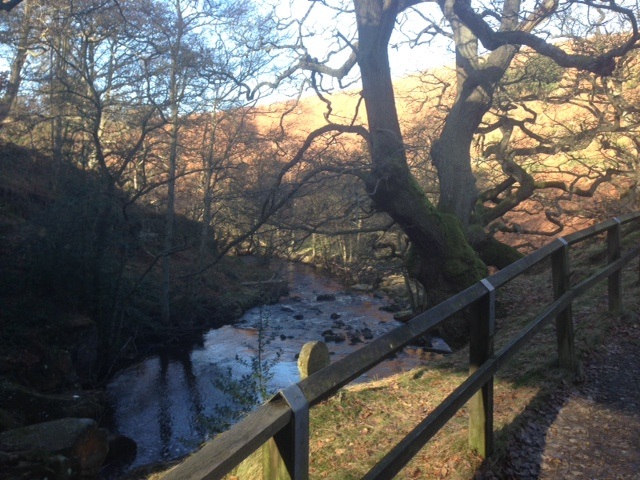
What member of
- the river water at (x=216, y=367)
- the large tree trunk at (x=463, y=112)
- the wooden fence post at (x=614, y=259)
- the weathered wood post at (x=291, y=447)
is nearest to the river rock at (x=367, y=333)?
the river water at (x=216, y=367)

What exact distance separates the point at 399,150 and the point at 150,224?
14005 millimetres

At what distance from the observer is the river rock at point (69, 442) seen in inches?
350

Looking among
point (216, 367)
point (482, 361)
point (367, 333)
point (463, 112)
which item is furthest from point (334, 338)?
point (482, 361)

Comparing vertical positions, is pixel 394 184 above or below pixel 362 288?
above

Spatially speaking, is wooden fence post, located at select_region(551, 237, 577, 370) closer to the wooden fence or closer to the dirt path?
the wooden fence

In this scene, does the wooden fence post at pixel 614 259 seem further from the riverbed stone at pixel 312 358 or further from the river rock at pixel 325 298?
the river rock at pixel 325 298

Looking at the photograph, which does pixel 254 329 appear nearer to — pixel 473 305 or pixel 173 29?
pixel 173 29

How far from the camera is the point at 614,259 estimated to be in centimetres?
647

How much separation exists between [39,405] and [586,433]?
34.8 ft

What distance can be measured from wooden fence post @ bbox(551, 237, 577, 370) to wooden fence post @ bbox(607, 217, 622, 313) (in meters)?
1.76

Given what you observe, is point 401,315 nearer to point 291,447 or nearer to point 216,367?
point 216,367

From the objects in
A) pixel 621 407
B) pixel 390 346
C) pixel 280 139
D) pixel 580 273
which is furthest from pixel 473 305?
pixel 280 139

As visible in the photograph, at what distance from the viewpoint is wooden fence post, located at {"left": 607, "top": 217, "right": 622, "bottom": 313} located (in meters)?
6.34

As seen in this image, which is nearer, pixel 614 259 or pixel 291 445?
pixel 291 445
